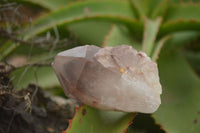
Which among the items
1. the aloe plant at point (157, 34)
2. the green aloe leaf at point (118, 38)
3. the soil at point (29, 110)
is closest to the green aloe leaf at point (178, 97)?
the aloe plant at point (157, 34)

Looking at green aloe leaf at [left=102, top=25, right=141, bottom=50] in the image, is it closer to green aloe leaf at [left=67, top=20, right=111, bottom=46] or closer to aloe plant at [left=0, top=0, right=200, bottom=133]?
aloe plant at [left=0, top=0, right=200, bottom=133]

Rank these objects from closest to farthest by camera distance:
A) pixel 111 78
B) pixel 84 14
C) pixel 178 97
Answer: pixel 111 78, pixel 178 97, pixel 84 14

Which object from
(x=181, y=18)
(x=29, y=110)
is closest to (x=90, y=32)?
(x=181, y=18)

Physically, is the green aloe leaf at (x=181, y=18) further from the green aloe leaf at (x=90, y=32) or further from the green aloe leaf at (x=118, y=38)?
the green aloe leaf at (x=90, y=32)

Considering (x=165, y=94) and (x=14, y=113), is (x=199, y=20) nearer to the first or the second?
(x=165, y=94)

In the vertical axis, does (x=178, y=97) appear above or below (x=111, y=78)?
below

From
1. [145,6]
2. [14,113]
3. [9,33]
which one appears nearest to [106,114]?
[14,113]

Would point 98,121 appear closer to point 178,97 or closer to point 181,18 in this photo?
point 178,97
